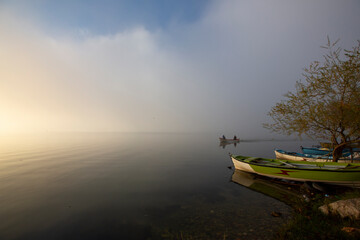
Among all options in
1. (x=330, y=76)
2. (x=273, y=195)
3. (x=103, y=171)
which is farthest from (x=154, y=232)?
(x=330, y=76)

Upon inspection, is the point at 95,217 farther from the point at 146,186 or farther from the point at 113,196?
the point at 146,186

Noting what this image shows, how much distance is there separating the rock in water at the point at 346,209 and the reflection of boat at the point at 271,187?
312 cm

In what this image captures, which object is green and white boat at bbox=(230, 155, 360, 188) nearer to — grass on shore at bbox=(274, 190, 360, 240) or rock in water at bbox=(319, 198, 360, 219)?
rock in water at bbox=(319, 198, 360, 219)

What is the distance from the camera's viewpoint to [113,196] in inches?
541

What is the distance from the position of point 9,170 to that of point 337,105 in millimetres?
39486

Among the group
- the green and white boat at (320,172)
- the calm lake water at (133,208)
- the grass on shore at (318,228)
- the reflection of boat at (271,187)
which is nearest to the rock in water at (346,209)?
the grass on shore at (318,228)

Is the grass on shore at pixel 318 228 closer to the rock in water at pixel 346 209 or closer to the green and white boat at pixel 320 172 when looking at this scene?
the rock in water at pixel 346 209

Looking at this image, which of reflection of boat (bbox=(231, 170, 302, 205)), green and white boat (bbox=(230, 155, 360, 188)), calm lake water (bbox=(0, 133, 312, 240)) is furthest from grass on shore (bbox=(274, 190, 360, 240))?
green and white boat (bbox=(230, 155, 360, 188))

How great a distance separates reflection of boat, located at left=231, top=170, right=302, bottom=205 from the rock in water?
312 centimetres

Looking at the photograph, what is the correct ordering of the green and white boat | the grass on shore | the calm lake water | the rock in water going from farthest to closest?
1. the green and white boat
2. the calm lake water
3. the rock in water
4. the grass on shore

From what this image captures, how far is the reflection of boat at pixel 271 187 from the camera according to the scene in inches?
501

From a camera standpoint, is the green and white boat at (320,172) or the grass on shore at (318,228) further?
the green and white boat at (320,172)

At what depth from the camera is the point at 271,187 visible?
15180 millimetres

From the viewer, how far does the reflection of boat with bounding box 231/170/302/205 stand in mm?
12722
